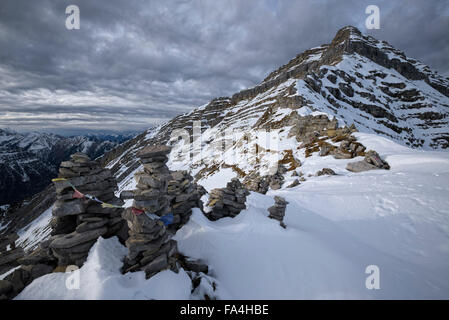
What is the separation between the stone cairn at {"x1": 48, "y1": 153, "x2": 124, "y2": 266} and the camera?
24.8 ft

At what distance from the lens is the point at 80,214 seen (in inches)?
344

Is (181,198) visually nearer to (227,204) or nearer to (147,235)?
(227,204)

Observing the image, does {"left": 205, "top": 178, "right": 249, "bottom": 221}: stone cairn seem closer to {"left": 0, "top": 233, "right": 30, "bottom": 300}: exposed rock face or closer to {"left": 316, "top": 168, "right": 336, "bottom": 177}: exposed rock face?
{"left": 0, "top": 233, "right": 30, "bottom": 300}: exposed rock face

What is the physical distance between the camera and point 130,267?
704 cm

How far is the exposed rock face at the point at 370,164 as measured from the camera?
1970cm

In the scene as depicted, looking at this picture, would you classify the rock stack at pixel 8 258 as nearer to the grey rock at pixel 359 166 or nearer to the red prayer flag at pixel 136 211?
the red prayer flag at pixel 136 211

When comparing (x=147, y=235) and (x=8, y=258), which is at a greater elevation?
(x=147, y=235)

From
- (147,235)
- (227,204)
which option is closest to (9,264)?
Result: (147,235)

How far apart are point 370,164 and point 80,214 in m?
27.7

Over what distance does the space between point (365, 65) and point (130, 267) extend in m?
171

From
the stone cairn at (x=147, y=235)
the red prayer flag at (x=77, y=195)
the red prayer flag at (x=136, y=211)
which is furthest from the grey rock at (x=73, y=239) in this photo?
the red prayer flag at (x=136, y=211)

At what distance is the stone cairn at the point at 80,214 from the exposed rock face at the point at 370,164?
25245mm
